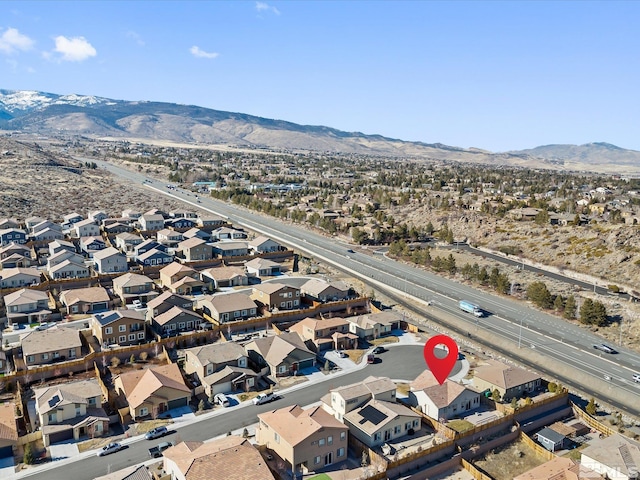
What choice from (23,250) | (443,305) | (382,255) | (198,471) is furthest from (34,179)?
(198,471)

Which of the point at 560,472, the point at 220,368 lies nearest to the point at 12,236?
the point at 220,368

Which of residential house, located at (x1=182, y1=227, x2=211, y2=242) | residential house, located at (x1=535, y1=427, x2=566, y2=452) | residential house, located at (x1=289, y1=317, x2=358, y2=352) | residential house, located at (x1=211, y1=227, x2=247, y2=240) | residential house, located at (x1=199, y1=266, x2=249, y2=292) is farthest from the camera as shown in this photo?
residential house, located at (x1=211, y1=227, x2=247, y2=240)

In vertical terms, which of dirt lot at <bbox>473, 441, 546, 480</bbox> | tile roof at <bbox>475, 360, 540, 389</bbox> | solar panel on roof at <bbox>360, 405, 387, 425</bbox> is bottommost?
dirt lot at <bbox>473, 441, 546, 480</bbox>

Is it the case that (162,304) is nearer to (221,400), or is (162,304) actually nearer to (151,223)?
(221,400)

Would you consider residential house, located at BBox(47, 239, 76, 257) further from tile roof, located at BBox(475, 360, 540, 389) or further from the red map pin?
tile roof, located at BBox(475, 360, 540, 389)

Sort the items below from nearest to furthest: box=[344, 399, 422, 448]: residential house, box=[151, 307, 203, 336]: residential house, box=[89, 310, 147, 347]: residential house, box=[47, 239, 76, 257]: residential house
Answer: box=[344, 399, 422, 448]: residential house < box=[89, 310, 147, 347]: residential house < box=[151, 307, 203, 336]: residential house < box=[47, 239, 76, 257]: residential house

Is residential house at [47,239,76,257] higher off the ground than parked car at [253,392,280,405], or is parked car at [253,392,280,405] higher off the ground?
residential house at [47,239,76,257]

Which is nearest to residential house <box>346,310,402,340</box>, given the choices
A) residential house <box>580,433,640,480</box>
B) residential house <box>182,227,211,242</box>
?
residential house <box>580,433,640,480</box>
